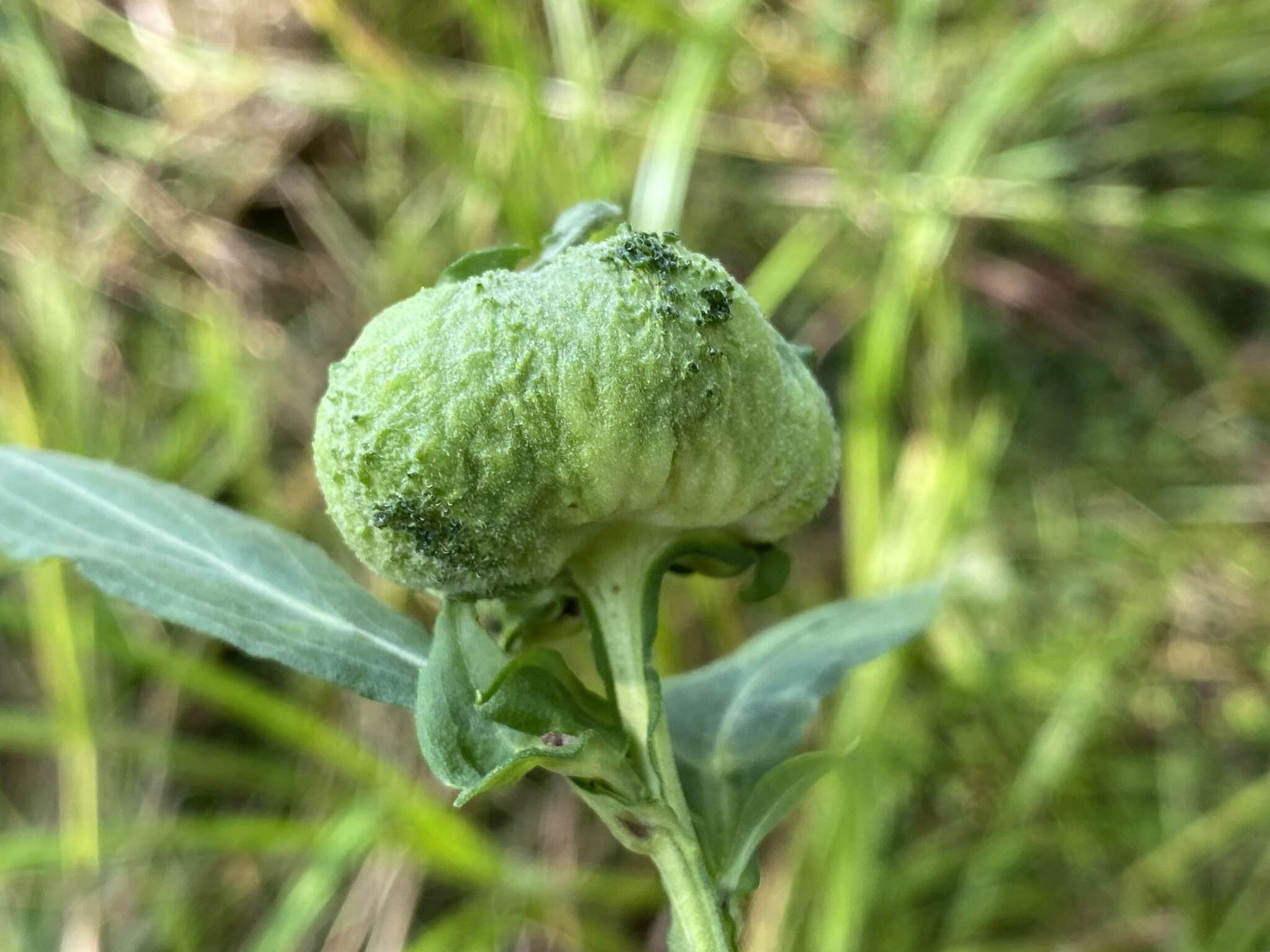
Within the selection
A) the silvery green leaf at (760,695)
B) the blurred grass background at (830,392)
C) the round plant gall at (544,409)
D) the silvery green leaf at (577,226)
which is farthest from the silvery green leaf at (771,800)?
the blurred grass background at (830,392)

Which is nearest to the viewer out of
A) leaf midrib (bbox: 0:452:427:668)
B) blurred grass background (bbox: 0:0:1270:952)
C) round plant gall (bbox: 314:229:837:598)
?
round plant gall (bbox: 314:229:837:598)

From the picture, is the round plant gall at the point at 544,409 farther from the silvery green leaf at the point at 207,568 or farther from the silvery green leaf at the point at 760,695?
the silvery green leaf at the point at 760,695

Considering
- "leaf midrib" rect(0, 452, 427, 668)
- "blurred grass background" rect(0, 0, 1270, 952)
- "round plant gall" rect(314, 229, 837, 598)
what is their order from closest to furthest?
"round plant gall" rect(314, 229, 837, 598)
"leaf midrib" rect(0, 452, 427, 668)
"blurred grass background" rect(0, 0, 1270, 952)

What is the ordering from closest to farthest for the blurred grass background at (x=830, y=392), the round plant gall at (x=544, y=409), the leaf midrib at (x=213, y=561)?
the round plant gall at (x=544, y=409) < the leaf midrib at (x=213, y=561) < the blurred grass background at (x=830, y=392)

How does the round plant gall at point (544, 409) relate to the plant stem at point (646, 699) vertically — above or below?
above

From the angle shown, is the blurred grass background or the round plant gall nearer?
the round plant gall

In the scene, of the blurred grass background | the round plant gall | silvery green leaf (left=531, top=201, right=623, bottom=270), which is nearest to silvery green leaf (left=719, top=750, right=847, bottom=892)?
the round plant gall

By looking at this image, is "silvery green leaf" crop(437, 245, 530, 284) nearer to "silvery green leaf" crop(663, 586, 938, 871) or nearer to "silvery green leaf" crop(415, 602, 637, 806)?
"silvery green leaf" crop(415, 602, 637, 806)
